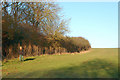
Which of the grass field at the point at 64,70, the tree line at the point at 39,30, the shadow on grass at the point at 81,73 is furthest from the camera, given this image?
the tree line at the point at 39,30

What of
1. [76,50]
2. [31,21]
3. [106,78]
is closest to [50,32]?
[31,21]

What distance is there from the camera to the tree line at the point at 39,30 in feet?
61.3

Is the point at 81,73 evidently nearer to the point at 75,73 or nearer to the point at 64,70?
the point at 75,73

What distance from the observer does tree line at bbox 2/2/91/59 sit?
61.3 feet

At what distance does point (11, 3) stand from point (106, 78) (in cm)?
2034

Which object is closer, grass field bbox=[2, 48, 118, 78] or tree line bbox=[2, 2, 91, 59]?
grass field bbox=[2, 48, 118, 78]

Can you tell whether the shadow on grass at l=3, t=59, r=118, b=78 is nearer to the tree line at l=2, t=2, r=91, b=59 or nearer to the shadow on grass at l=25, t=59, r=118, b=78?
the shadow on grass at l=25, t=59, r=118, b=78

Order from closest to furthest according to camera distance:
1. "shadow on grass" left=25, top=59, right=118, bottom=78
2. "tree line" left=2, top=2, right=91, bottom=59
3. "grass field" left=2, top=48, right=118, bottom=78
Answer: "shadow on grass" left=25, top=59, right=118, bottom=78, "grass field" left=2, top=48, right=118, bottom=78, "tree line" left=2, top=2, right=91, bottom=59

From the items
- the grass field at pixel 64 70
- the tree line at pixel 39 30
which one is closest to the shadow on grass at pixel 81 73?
the grass field at pixel 64 70

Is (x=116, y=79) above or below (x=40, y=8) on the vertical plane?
below

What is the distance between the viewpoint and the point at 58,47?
2475 centimetres

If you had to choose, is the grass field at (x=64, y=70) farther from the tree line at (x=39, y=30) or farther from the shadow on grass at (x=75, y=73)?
the tree line at (x=39, y=30)

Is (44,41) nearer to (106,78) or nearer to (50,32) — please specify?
(50,32)

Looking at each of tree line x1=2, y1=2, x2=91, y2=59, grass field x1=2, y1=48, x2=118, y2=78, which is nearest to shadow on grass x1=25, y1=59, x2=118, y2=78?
grass field x1=2, y1=48, x2=118, y2=78
